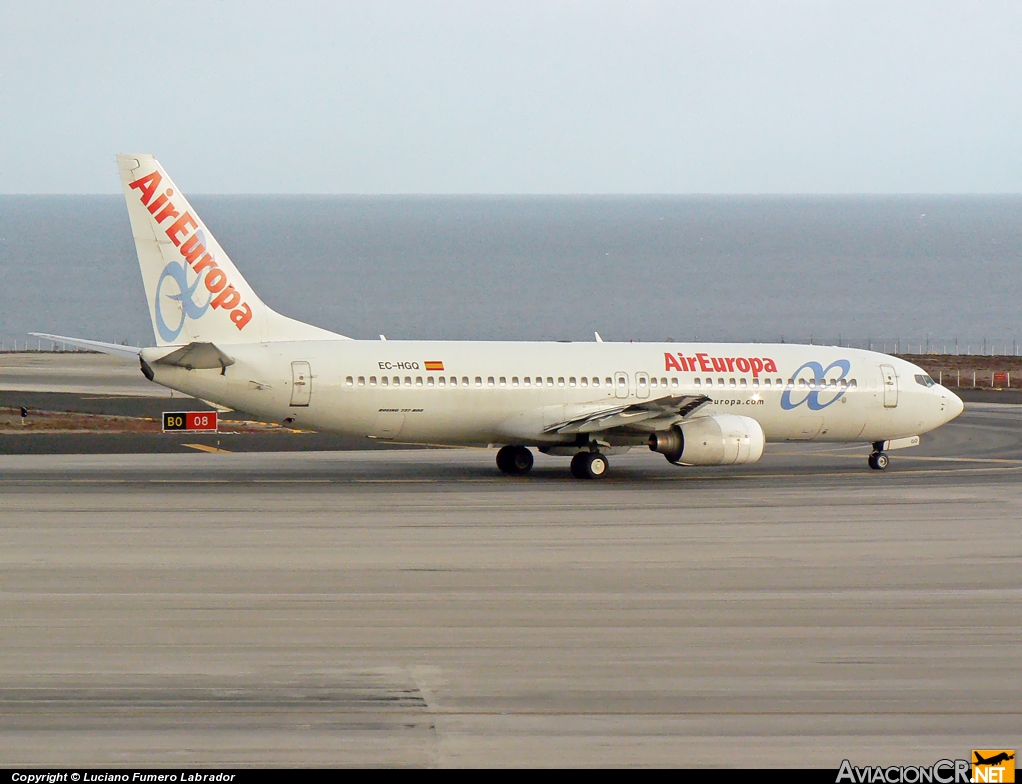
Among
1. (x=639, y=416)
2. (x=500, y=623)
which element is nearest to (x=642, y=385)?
(x=639, y=416)

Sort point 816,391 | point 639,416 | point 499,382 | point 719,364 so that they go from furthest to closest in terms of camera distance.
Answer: point 816,391 < point 719,364 < point 499,382 < point 639,416

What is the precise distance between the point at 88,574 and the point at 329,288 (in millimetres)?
153443

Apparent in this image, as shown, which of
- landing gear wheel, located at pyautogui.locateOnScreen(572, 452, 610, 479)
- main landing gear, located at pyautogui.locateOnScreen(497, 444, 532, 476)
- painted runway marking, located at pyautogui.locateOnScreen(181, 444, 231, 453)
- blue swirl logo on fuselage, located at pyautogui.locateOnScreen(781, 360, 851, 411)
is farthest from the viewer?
painted runway marking, located at pyautogui.locateOnScreen(181, 444, 231, 453)

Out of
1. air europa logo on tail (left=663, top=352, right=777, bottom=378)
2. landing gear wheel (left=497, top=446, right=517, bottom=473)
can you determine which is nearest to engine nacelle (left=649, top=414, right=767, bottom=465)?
air europa logo on tail (left=663, top=352, right=777, bottom=378)

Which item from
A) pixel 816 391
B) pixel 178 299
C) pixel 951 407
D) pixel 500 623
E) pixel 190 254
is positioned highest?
pixel 190 254

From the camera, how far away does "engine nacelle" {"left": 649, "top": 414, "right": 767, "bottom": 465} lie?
107 ft

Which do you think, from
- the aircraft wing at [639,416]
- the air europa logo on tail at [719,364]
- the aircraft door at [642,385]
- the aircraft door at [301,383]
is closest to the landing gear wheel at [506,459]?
the aircraft wing at [639,416]

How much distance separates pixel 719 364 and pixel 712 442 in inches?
139

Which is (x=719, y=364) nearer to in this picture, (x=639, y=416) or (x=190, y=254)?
(x=639, y=416)

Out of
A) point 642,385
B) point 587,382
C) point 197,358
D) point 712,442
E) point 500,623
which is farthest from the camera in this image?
point 642,385

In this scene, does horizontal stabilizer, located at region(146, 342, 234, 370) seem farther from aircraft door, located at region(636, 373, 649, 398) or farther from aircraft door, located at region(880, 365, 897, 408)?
aircraft door, located at region(880, 365, 897, 408)

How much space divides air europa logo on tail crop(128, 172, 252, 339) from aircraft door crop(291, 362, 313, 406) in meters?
1.80

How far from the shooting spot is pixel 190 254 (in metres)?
31.1

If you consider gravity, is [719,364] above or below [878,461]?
above
